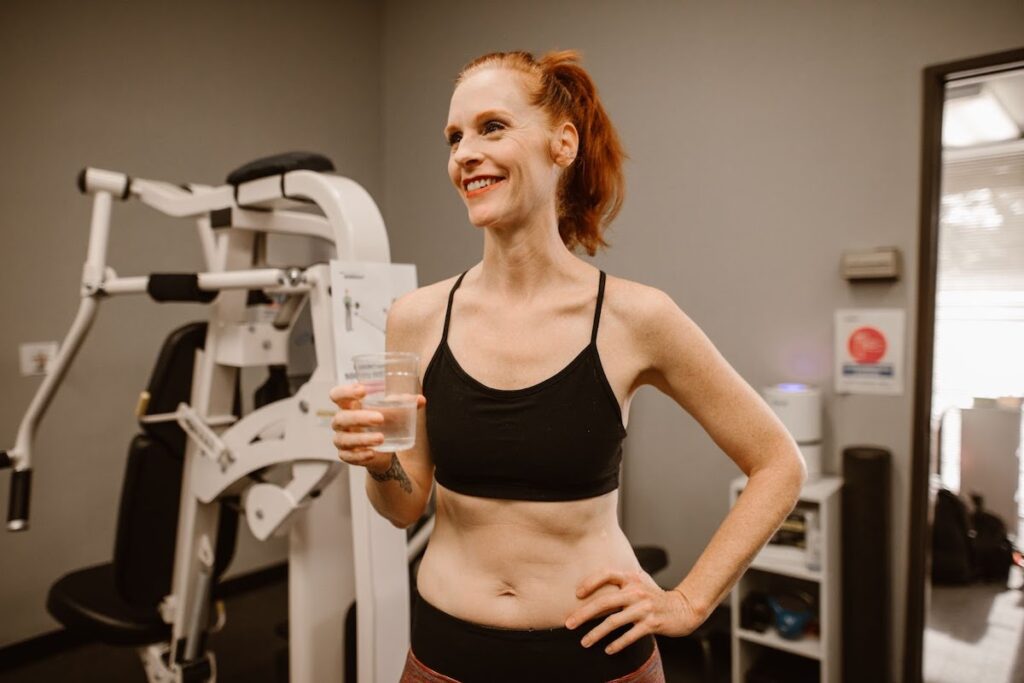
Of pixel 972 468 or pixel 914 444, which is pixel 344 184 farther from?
pixel 972 468

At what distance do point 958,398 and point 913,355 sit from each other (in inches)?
80.1

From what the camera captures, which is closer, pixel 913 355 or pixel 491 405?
pixel 491 405

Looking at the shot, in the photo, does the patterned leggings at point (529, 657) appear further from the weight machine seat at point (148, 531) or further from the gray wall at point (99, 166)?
the gray wall at point (99, 166)

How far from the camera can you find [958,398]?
164 inches

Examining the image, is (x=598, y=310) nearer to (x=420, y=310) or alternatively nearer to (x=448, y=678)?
(x=420, y=310)

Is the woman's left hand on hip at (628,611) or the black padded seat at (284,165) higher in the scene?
the black padded seat at (284,165)

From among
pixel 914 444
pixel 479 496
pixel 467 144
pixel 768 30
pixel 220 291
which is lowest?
pixel 914 444

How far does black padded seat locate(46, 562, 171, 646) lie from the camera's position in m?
1.93

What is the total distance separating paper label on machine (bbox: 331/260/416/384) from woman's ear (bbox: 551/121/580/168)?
0.56m

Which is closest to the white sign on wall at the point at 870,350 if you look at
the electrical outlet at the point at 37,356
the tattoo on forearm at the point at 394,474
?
the tattoo on forearm at the point at 394,474

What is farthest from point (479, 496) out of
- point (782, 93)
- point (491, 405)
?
point (782, 93)

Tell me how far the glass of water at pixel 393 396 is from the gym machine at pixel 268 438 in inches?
24.7

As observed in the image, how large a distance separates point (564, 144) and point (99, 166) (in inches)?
107

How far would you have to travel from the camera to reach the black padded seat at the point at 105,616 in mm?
1932
